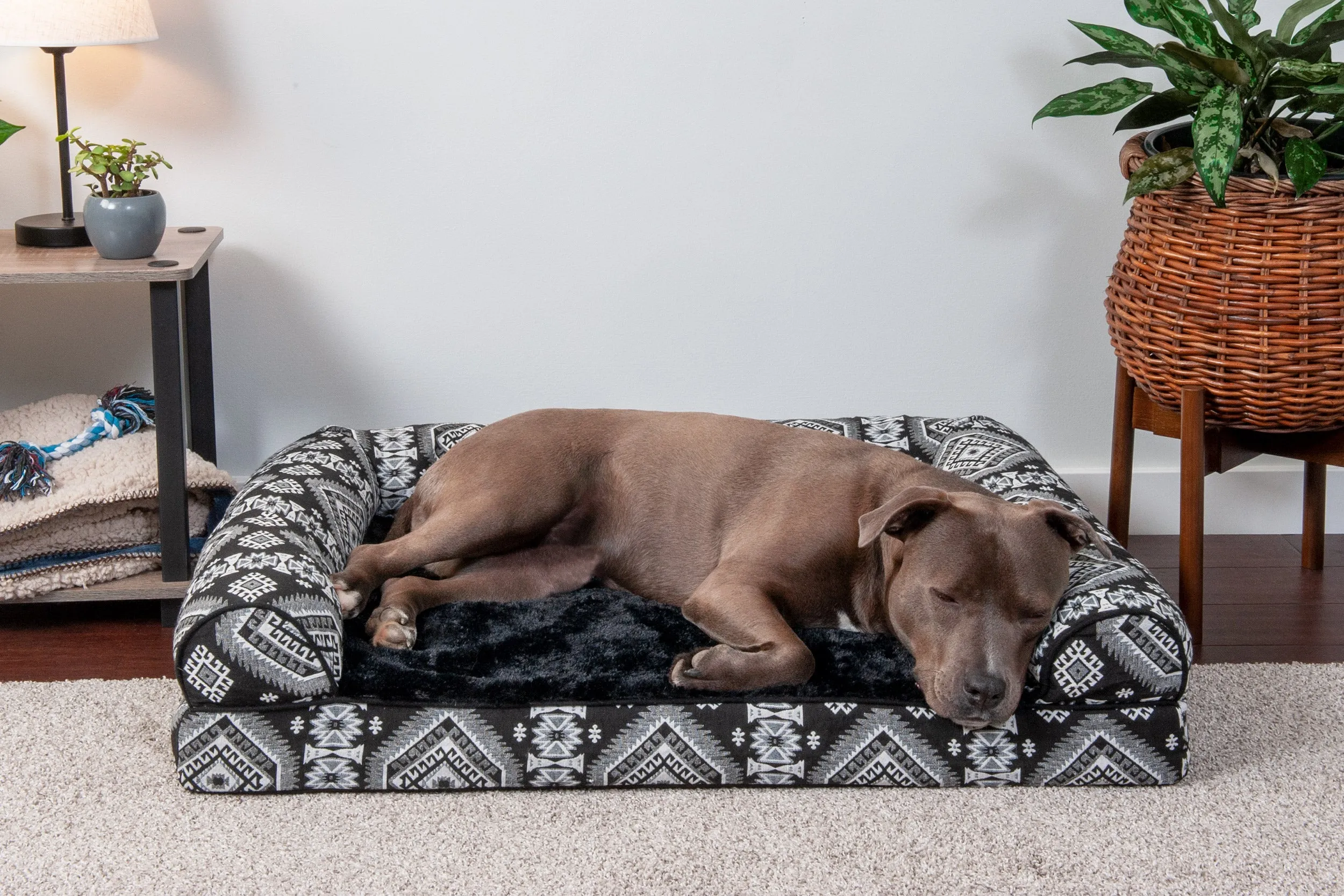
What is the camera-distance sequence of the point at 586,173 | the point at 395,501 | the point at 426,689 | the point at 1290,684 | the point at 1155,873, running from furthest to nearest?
the point at 586,173
the point at 395,501
the point at 1290,684
the point at 426,689
the point at 1155,873

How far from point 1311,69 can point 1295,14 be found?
213 mm

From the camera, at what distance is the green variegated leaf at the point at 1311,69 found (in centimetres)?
264

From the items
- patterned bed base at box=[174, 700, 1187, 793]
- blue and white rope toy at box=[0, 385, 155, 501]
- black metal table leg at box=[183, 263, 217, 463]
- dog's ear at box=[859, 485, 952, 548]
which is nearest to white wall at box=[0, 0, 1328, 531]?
black metal table leg at box=[183, 263, 217, 463]

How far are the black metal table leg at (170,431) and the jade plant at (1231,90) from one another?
2.07m

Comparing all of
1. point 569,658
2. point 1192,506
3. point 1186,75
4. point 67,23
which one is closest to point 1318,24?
point 1186,75

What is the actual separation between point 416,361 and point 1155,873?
2417mm

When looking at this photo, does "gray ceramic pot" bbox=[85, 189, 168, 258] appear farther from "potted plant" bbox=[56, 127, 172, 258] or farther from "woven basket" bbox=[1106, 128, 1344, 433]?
"woven basket" bbox=[1106, 128, 1344, 433]

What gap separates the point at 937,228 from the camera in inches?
146

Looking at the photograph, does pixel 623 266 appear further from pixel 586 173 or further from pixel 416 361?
pixel 416 361

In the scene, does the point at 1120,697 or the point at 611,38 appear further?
the point at 611,38

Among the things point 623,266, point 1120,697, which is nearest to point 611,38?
point 623,266

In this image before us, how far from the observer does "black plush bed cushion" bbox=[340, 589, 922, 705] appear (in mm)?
2346

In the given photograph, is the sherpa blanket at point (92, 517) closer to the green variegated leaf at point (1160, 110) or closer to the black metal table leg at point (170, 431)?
the black metal table leg at point (170, 431)

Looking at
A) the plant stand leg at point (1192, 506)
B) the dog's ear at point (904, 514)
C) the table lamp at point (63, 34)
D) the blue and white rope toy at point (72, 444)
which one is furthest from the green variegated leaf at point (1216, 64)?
the blue and white rope toy at point (72, 444)
